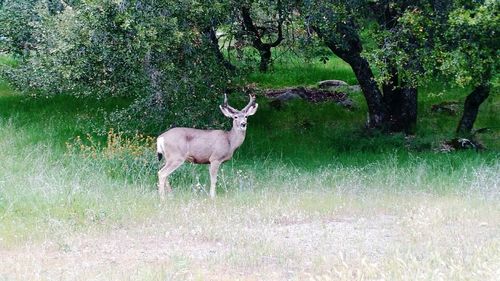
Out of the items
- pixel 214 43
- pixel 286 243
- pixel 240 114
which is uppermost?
pixel 214 43

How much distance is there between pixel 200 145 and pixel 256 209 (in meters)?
1.90

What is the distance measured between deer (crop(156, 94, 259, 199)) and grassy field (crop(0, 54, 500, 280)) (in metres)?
0.41

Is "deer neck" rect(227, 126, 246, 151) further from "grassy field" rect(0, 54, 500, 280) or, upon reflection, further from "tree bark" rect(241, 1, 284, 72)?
"tree bark" rect(241, 1, 284, 72)

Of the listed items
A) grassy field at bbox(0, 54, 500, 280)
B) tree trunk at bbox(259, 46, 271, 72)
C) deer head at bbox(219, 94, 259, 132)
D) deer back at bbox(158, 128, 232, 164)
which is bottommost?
grassy field at bbox(0, 54, 500, 280)

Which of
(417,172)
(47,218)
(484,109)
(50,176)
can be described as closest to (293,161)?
(417,172)

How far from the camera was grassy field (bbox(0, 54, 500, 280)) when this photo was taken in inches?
292

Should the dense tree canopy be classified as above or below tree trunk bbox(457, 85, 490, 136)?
above

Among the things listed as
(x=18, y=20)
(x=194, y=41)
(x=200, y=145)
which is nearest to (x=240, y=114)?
(x=200, y=145)

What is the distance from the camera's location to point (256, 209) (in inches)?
403

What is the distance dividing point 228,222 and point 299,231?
946 mm

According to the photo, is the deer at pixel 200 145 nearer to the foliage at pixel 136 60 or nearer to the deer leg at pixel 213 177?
the deer leg at pixel 213 177

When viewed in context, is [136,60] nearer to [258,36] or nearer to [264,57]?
[258,36]

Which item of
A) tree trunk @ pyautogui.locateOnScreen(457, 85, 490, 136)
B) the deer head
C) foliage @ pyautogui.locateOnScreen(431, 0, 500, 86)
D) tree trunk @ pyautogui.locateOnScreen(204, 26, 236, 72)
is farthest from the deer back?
tree trunk @ pyautogui.locateOnScreen(457, 85, 490, 136)

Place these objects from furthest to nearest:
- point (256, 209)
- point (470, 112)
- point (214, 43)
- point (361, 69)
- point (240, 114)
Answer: point (470, 112)
point (361, 69)
point (214, 43)
point (240, 114)
point (256, 209)
